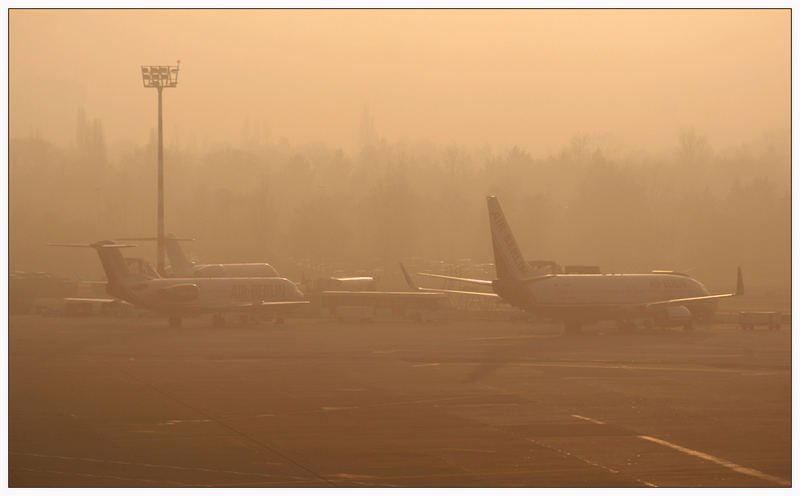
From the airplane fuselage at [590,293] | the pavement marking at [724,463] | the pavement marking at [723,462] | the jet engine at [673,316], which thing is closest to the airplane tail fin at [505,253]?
the airplane fuselage at [590,293]

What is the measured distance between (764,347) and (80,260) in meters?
139

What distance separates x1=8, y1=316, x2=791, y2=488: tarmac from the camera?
2533 cm

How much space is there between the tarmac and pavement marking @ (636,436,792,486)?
0.07 m

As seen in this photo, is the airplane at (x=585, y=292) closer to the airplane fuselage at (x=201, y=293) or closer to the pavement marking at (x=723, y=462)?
the airplane fuselage at (x=201, y=293)

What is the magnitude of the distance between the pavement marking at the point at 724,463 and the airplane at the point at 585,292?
140 feet

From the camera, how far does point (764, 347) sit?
6162 cm

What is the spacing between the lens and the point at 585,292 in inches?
2950

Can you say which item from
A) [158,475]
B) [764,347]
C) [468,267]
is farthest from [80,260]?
[158,475]

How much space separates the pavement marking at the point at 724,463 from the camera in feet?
80.3

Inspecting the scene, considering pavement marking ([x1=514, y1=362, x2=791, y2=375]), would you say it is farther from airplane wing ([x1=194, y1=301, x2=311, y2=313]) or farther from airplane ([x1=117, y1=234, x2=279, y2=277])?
airplane ([x1=117, y1=234, x2=279, y2=277])

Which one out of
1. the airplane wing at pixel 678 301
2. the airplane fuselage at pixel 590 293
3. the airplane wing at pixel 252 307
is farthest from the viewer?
the airplane wing at pixel 252 307

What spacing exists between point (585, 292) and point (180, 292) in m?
29.4

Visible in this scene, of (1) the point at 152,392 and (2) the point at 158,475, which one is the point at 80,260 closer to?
(1) the point at 152,392

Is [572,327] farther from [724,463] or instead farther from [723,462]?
[724,463]
